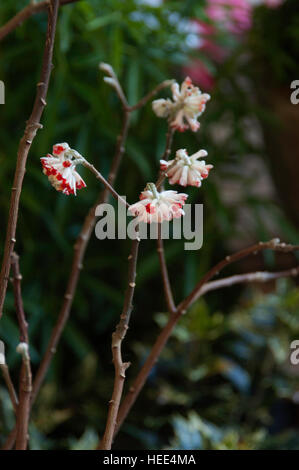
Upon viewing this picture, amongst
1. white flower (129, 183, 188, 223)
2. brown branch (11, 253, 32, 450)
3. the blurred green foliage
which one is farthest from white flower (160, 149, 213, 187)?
the blurred green foliage

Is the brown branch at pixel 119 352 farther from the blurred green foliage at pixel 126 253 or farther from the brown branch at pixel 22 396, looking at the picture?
the blurred green foliage at pixel 126 253

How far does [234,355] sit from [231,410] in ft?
0.33

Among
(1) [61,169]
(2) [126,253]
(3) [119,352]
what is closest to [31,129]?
(1) [61,169]

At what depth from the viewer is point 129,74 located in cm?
82

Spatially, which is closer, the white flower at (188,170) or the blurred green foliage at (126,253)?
the white flower at (188,170)

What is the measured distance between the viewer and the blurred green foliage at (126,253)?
757 mm

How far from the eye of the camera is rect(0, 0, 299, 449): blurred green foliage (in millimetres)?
757

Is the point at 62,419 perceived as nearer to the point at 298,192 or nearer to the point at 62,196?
the point at 62,196

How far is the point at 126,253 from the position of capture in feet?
3.08

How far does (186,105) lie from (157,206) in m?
0.11

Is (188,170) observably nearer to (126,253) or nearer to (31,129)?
(31,129)

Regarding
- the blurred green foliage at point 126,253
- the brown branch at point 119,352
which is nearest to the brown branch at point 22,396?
the brown branch at point 119,352

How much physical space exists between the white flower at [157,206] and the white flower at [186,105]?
0.09 m
